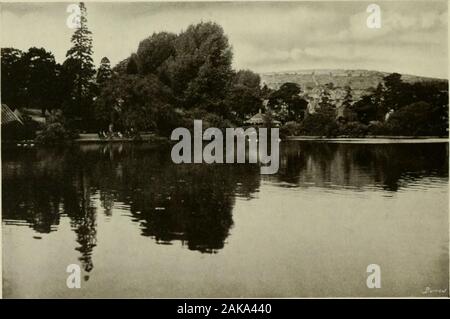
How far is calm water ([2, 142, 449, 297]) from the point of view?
8.82 m

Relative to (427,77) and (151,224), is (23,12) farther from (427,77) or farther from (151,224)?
(427,77)

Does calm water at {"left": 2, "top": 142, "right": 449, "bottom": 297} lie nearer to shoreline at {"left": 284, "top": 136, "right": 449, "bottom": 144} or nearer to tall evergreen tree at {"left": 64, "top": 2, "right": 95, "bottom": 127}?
shoreline at {"left": 284, "top": 136, "right": 449, "bottom": 144}

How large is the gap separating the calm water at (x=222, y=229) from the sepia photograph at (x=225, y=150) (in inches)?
0.9

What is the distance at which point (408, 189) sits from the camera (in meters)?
9.54

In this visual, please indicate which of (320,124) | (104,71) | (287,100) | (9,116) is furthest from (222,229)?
(9,116)

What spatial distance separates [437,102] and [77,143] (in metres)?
6.48

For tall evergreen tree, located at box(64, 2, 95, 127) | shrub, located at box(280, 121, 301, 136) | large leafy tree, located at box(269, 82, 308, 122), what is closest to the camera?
tall evergreen tree, located at box(64, 2, 95, 127)

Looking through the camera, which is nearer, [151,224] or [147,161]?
[151,224]

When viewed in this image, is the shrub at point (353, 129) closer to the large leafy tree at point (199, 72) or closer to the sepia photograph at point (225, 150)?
the sepia photograph at point (225, 150)

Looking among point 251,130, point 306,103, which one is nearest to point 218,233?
point 251,130

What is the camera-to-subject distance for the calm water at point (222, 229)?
8.82 meters

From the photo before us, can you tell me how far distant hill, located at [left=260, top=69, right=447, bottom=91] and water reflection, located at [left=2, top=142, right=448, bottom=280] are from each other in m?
1.12
